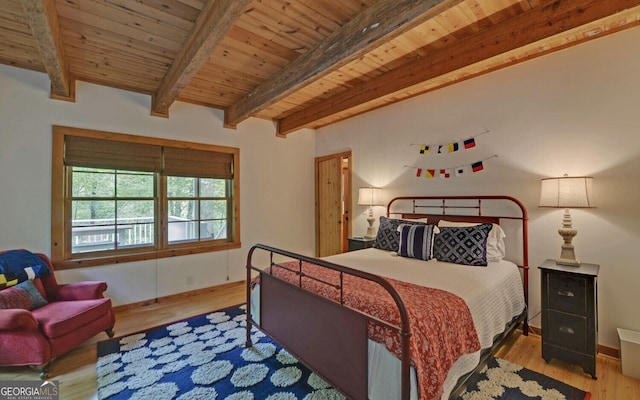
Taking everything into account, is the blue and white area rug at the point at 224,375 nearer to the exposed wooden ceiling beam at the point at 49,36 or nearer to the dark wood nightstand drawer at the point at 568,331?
the dark wood nightstand drawer at the point at 568,331

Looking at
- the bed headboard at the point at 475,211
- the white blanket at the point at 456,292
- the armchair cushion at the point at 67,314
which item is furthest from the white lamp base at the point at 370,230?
the armchair cushion at the point at 67,314

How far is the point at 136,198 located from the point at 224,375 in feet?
8.48

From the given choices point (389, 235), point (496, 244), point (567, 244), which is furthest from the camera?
point (389, 235)

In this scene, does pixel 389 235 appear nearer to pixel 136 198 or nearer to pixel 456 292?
pixel 456 292

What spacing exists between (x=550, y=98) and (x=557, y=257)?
4.92ft

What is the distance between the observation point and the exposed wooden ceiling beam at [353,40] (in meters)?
1.74

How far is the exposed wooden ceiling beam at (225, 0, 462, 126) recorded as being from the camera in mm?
→ 1740

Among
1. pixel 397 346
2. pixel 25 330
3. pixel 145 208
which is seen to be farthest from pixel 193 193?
pixel 397 346

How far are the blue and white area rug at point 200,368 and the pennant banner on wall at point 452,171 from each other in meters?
2.62

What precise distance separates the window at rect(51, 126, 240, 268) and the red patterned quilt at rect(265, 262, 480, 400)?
2736mm

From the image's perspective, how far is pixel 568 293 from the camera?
2195 mm

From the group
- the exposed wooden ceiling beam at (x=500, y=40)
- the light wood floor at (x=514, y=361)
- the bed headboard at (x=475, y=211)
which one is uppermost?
the exposed wooden ceiling beam at (x=500, y=40)

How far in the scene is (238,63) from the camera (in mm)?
2928

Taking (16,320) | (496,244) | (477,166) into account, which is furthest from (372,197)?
(16,320)
